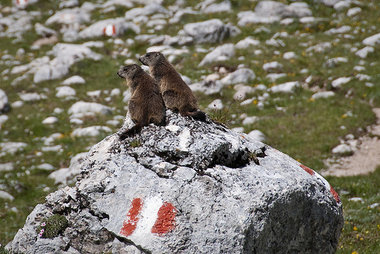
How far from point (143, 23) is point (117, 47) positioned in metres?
3.51

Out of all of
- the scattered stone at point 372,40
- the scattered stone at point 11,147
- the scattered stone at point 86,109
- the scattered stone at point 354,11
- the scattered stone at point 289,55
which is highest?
the scattered stone at point 372,40

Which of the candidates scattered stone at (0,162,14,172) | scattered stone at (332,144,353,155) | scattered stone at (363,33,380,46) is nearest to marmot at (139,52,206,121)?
scattered stone at (332,144,353,155)

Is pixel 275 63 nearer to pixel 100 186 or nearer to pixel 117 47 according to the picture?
pixel 117 47

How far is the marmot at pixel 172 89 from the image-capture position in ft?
27.3

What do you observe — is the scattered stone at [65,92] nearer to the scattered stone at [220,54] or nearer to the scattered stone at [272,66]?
Result: the scattered stone at [220,54]

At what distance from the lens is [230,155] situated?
7.65 meters

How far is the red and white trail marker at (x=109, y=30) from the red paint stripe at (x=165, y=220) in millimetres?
A: 22309

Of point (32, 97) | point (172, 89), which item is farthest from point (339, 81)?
point (32, 97)

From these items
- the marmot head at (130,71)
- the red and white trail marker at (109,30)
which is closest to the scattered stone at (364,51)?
the red and white trail marker at (109,30)

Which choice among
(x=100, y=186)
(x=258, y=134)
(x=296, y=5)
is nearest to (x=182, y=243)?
(x=100, y=186)

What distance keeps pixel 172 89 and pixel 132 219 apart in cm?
308

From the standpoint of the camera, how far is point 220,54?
23125 millimetres

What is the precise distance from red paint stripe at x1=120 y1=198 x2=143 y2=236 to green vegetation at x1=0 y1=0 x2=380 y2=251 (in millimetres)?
3130

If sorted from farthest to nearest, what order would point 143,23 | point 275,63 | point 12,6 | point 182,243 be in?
point 12,6 → point 143,23 → point 275,63 → point 182,243
